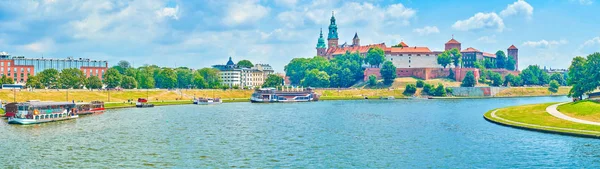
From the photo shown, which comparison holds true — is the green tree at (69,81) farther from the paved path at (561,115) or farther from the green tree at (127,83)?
the paved path at (561,115)

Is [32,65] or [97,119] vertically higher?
[32,65]

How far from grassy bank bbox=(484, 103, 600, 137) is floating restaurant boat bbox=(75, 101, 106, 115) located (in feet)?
208

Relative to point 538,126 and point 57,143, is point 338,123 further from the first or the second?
point 57,143

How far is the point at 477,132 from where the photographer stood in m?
72.9

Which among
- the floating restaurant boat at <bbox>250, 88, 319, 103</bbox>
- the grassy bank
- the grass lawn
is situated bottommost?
the grassy bank

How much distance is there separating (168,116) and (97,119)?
11.3 metres

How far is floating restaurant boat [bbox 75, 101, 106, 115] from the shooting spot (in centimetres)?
10704

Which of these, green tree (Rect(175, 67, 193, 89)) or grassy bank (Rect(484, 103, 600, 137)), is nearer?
grassy bank (Rect(484, 103, 600, 137))

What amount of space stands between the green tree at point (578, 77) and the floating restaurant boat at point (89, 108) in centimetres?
7951

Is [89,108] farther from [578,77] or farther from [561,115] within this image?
[578,77]

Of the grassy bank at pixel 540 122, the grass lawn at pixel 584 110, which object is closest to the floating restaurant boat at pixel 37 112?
the grassy bank at pixel 540 122

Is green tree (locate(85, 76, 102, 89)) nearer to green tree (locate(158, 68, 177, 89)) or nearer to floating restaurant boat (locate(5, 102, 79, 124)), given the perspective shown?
green tree (locate(158, 68, 177, 89))

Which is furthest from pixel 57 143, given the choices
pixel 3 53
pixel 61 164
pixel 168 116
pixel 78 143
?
pixel 3 53

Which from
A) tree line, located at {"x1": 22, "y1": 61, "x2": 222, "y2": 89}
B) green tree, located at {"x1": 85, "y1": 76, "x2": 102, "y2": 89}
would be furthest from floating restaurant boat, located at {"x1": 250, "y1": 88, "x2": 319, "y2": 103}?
green tree, located at {"x1": 85, "y1": 76, "x2": 102, "y2": 89}
